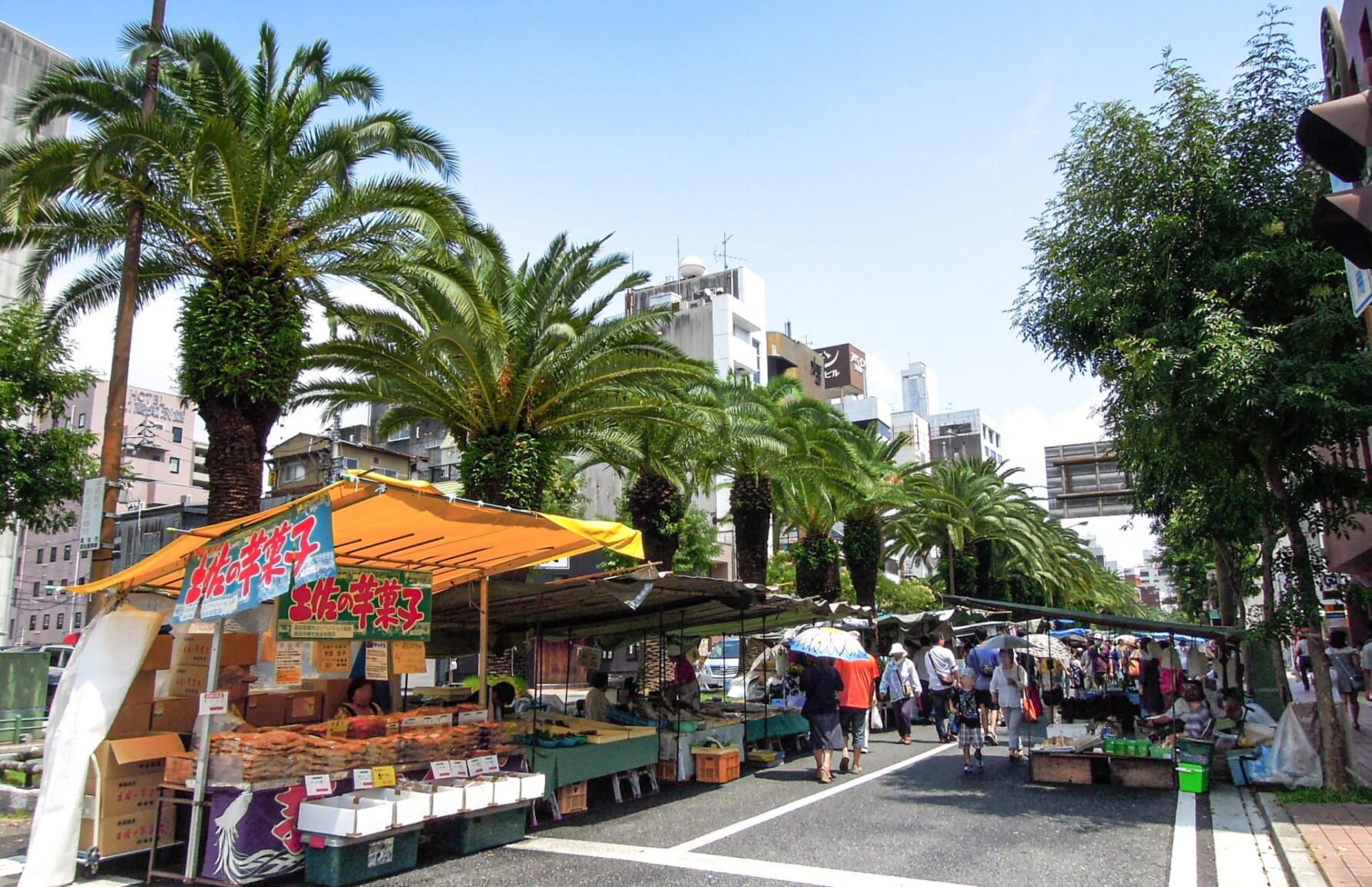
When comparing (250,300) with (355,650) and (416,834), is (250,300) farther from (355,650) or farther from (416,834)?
(416,834)

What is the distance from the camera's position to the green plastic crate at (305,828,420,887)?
24.0ft

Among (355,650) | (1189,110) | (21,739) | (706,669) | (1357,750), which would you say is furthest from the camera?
(706,669)

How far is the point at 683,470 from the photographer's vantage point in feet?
72.4

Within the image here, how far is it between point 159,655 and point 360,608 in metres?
1.85

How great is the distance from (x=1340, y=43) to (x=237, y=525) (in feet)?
31.2

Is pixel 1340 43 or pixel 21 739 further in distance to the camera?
pixel 21 739

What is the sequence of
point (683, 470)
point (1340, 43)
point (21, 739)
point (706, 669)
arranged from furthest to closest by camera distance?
point (706, 669)
point (683, 470)
point (21, 739)
point (1340, 43)

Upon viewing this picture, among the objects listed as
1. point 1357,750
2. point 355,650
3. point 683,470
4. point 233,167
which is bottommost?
point 1357,750

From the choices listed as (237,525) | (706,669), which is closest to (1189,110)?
(237,525)

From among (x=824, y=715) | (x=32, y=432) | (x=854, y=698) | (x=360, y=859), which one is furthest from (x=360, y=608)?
(x=32, y=432)

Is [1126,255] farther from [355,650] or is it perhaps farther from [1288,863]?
[355,650]

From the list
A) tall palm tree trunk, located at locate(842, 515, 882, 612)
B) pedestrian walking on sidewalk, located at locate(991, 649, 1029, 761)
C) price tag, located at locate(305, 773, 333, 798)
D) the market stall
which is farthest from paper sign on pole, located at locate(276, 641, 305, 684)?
tall palm tree trunk, located at locate(842, 515, 882, 612)

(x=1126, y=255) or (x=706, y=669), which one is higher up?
(x=1126, y=255)

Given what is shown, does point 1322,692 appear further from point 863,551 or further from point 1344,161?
point 863,551
